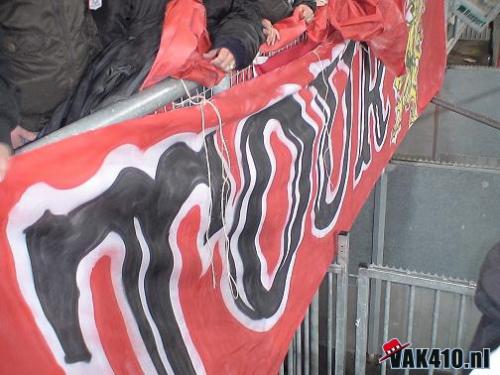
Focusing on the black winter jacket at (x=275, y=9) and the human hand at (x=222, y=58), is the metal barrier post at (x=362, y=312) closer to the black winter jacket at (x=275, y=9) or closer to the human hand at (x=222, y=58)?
the black winter jacket at (x=275, y=9)

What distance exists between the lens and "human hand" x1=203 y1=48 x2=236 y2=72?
1644 mm

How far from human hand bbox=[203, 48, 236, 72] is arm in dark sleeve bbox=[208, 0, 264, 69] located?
0.02m

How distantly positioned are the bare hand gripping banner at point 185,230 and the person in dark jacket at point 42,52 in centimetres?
24

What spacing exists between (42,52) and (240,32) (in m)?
0.60

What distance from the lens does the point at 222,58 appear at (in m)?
1.68

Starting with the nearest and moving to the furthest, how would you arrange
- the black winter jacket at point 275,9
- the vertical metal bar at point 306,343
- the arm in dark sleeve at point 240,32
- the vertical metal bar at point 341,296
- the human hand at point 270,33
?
the arm in dark sleeve at point 240,32
the human hand at point 270,33
the black winter jacket at point 275,9
the vertical metal bar at point 341,296
the vertical metal bar at point 306,343

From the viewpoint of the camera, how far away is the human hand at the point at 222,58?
164 cm

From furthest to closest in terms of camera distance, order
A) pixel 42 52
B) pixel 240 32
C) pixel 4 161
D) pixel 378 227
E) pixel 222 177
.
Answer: pixel 378 227 → pixel 240 32 → pixel 222 177 → pixel 42 52 → pixel 4 161

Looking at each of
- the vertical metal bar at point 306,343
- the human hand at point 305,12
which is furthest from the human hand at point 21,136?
the vertical metal bar at point 306,343

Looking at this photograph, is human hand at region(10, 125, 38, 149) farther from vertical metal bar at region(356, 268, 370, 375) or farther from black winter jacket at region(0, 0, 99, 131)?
vertical metal bar at region(356, 268, 370, 375)

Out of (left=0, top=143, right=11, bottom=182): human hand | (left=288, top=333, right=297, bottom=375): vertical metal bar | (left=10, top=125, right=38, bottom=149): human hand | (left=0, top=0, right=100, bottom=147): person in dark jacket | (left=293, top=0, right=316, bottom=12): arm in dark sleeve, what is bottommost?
(left=288, top=333, right=297, bottom=375): vertical metal bar

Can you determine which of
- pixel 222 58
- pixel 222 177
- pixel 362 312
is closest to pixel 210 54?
pixel 222 58

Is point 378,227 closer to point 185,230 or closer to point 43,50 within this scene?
point 185,230

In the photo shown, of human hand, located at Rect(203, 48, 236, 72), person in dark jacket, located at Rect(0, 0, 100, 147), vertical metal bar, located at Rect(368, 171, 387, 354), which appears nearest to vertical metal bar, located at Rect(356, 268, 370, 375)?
vertical metal bar, located at Rect(368, 171, 387, 354)
